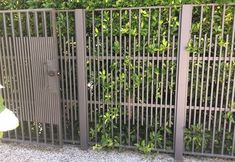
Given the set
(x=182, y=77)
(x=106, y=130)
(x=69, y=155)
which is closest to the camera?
(x=182, y=77)

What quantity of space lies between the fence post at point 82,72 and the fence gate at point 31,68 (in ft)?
1.07

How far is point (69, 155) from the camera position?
427cm

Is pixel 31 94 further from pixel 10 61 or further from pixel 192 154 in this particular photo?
pixel 192 154

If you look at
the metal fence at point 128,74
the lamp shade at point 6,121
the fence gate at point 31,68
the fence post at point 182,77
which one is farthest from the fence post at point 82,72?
the lamp shade at point 6,121

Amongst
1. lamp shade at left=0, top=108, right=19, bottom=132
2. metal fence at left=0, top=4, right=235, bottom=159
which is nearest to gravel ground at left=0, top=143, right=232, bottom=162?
metal fence at left=0, top=4, right=235, bottom=159

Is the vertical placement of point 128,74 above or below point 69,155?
above

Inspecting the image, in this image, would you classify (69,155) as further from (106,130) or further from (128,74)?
(128,74)

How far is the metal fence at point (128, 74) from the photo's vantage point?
3816mm

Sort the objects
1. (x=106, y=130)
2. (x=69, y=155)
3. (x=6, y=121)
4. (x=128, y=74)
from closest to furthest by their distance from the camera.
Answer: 1. (x=6, y=121)
2. (x=128, y=74)
3. (x=69, y=155)
4. (x=106, y=130)

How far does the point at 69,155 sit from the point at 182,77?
6.77ft

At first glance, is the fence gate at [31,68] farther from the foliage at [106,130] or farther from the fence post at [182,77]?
the fence post at [182,77]

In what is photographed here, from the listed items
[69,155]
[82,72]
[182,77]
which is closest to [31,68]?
[82,72]

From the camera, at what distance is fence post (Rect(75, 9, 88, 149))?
159 inches

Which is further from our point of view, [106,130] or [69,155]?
[106,130]
